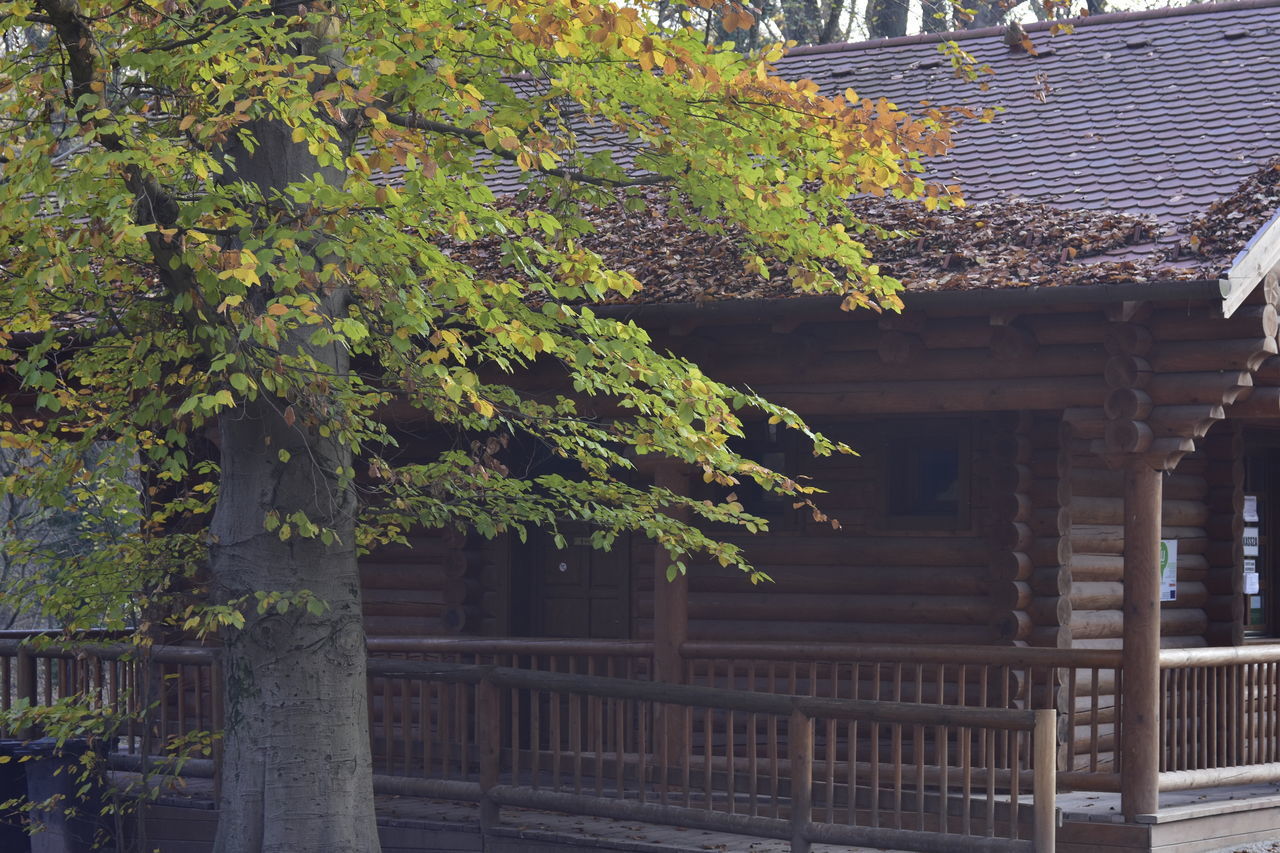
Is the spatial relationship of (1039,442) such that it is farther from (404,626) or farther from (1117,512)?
(404,626)

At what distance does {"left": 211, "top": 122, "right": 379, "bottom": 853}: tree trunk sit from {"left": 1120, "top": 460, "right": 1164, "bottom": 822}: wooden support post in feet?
14.5

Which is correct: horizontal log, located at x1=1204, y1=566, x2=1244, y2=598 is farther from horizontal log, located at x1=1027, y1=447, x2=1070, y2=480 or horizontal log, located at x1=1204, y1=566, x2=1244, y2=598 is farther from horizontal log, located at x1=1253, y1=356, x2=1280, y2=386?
horizontal log, located at x1=1253, y1=356, x2=1280, y2=386

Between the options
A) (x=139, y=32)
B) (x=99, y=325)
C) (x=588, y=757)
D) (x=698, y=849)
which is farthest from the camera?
(x=588, y=757)

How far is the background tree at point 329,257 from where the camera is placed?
21.5ft

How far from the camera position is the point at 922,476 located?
11219mm

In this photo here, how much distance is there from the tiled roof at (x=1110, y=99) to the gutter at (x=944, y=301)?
4.25ft

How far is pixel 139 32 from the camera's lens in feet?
22.5

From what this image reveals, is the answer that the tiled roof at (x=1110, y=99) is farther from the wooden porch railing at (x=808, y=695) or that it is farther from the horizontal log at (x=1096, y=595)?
the wooden porch railing at (x=808, y=695)

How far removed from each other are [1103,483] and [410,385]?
19.3 ft

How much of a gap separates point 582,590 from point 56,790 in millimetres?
4355

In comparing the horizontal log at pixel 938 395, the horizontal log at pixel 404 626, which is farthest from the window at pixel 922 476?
the horizontal log at pixel 404 626

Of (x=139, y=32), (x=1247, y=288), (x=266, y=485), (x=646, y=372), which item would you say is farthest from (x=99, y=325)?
(x=1247, y=288)

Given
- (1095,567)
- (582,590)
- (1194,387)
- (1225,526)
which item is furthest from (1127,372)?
(582,590)

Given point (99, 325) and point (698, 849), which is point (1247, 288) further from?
point (99, 325)
